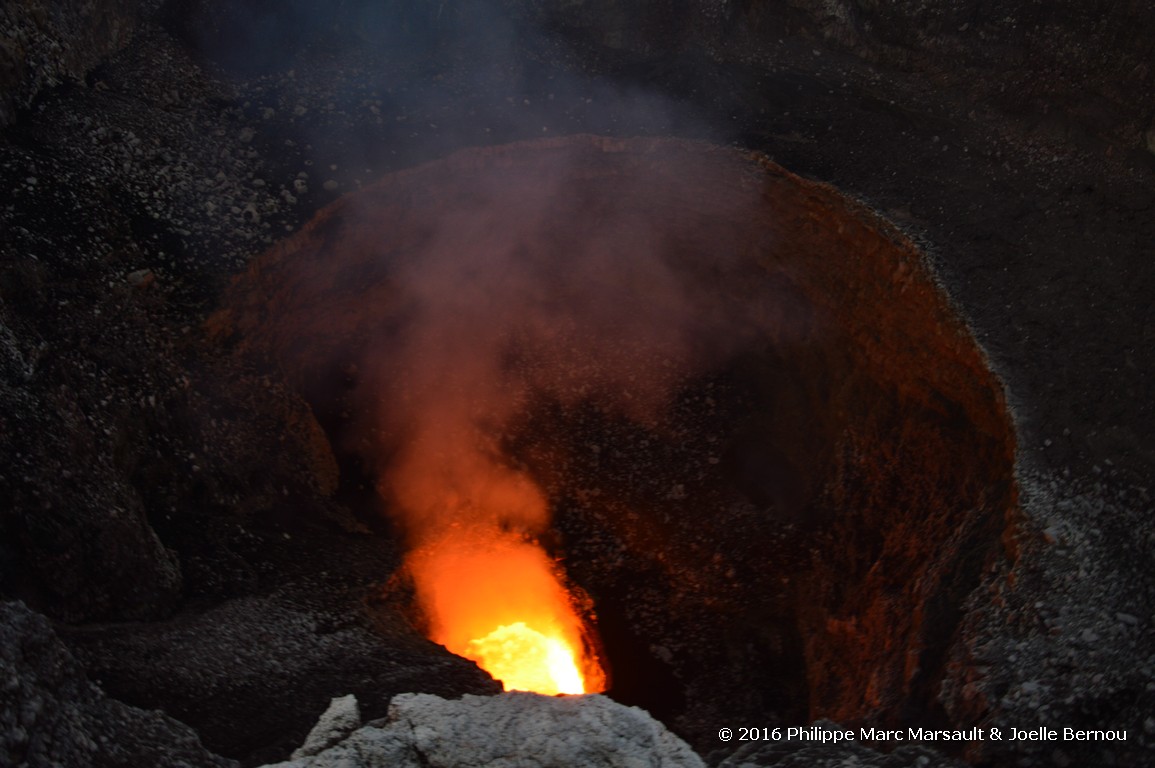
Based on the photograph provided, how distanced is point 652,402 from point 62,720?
5.83 meters

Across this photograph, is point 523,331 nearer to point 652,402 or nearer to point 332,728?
point 652,402

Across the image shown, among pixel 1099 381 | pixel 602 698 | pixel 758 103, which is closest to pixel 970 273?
pixel 1099 381

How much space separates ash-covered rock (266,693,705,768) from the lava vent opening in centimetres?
250

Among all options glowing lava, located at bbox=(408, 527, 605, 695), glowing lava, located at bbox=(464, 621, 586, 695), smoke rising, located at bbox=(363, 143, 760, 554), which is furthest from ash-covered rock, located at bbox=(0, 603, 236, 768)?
smoke rising, located at bbox=(363, 143, 760, 554)

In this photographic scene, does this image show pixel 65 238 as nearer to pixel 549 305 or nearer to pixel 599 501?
pixel 549 305

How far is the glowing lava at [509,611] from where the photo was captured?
293 inches

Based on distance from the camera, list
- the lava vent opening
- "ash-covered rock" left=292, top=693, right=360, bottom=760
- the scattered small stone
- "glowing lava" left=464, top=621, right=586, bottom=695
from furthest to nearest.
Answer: "glowing lava" left=464, top=621, right=586, bottom=695
the lava vent opening
the scattered small stone
"ash-covered rock" left=292, top=693, right=360, bottom=760

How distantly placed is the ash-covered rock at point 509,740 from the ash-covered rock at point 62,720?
0.91m

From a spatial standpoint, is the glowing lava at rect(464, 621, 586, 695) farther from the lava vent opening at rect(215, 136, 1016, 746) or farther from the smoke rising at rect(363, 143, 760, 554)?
the smoke rising at rect(363, 143, 760, 554)

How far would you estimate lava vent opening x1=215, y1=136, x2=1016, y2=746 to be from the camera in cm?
689

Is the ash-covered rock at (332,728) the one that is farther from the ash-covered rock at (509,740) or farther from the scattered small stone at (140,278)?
the scattered small stone at (140,278)

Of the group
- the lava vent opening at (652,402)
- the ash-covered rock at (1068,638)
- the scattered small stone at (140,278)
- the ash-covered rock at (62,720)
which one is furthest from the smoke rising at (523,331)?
the ash-covered rock at (1068,638)

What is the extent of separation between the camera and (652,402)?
8789mm

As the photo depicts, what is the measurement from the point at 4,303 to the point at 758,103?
6131 millimetres
